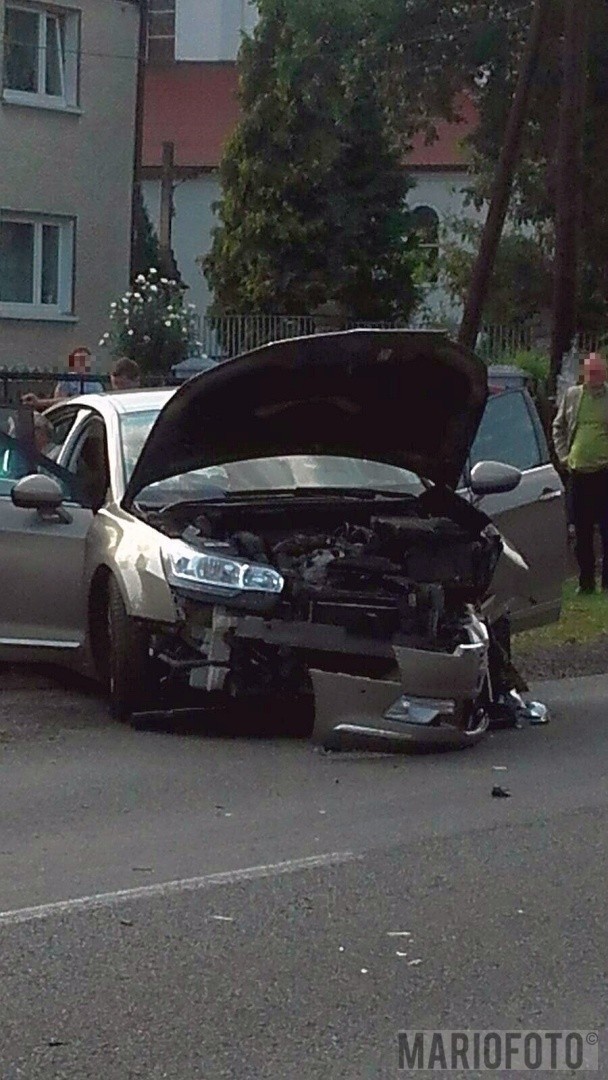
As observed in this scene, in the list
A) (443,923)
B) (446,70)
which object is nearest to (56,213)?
(446,70)

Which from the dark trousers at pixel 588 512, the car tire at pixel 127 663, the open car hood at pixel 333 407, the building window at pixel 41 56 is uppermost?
the building window at pixel 41 56

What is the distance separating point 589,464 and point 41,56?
54.5 feet

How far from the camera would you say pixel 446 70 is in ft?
96.9

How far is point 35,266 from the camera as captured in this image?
3091cm

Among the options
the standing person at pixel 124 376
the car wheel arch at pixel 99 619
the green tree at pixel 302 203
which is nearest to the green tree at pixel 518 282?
the green tree at pixel 302 203

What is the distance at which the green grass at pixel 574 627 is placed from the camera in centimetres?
1404

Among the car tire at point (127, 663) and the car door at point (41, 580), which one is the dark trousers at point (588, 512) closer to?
the car door at point (41, 580)

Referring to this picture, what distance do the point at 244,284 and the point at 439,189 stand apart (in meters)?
13.5

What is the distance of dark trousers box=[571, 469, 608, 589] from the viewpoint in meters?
16.3

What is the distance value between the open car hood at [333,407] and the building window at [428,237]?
1143 inches

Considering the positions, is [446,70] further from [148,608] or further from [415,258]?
[148,608]

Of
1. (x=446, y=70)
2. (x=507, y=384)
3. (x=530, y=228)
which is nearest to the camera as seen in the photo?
(x=507, y=384)

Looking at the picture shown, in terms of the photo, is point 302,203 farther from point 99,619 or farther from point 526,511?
point 99,619

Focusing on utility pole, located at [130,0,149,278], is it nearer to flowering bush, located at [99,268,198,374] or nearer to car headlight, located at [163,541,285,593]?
flowering bush, located at [99,268,198,374]
